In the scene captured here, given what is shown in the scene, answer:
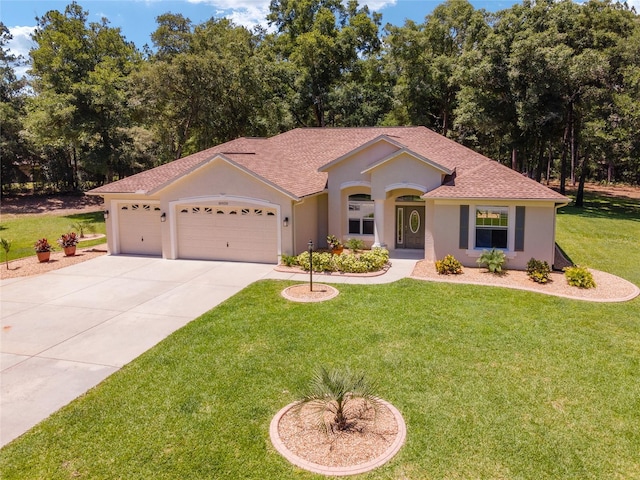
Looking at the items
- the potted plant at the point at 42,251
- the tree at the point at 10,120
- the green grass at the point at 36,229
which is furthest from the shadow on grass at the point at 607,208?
the tree at the point at 10,120

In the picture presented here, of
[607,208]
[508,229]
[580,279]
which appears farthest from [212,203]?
[607,208]

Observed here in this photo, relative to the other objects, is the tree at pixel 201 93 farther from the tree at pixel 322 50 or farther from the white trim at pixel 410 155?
the white trim at pixel 410 155

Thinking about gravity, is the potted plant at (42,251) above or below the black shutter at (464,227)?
below

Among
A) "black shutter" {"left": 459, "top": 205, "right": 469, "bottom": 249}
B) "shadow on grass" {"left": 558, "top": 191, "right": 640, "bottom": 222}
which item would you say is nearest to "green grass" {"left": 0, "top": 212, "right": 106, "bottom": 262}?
"black shutter" {"left": 459, "top": 205, "right": 469, "bottom": 249}

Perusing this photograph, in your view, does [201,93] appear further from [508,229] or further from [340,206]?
[508,229]

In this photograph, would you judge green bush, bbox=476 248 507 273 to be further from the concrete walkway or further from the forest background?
the forest background

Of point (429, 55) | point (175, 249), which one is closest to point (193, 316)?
point (175, 249)
